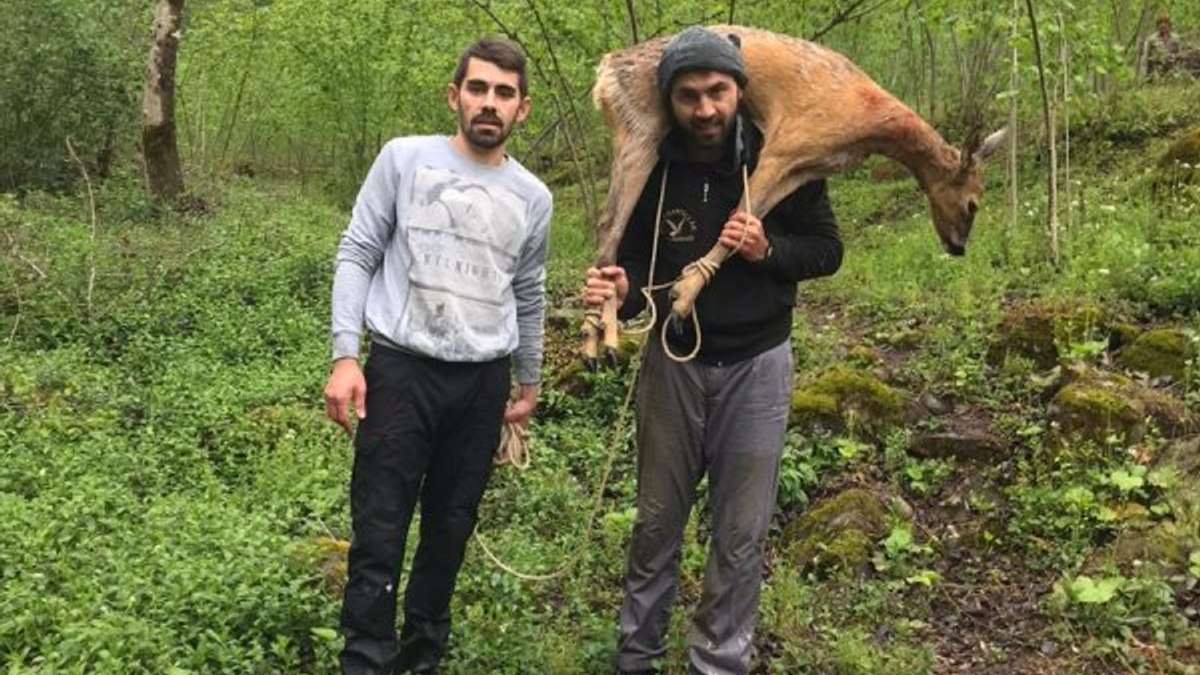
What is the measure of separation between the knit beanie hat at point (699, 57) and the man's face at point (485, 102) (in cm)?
50

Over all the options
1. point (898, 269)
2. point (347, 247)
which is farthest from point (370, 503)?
point (898, 269)

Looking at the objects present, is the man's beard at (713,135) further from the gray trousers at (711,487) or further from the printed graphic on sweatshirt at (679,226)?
the gray trousers at (711,487)

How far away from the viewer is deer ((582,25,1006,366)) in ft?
11.6

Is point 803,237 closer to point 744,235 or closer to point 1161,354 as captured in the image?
point 744,235

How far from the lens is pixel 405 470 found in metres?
3.50

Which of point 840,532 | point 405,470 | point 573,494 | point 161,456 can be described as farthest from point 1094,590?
point 161,456

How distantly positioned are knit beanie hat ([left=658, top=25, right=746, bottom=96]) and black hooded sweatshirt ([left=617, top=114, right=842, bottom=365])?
237 mm

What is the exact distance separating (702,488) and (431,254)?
2.79 meters

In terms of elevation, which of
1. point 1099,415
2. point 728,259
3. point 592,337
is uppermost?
point 728,259

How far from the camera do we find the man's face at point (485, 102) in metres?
3.46

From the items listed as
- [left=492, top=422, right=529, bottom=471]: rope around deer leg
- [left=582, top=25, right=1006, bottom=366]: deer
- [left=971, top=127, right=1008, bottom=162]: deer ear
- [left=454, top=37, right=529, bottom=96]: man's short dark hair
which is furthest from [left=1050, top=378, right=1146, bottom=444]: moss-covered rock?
[left=454, top=37, right=529, bottom=96]: man's short dark hair

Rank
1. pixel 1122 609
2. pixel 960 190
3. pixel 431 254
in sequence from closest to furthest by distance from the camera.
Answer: pixel 431 254 < pixel 1122 609 < pixel 960 190

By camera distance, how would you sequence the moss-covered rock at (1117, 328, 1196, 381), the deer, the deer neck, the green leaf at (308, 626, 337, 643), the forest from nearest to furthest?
the deer → the green leaf at (308, 626, 337, 643) → the deer neck → the forest → the moss-covered rock at (1117, 328, 1196, 381)

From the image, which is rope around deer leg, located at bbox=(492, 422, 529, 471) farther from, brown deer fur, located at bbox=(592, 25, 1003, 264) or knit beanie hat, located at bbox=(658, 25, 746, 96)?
knit beanie hat, located at bbox=(658, 25, 746, 96)
